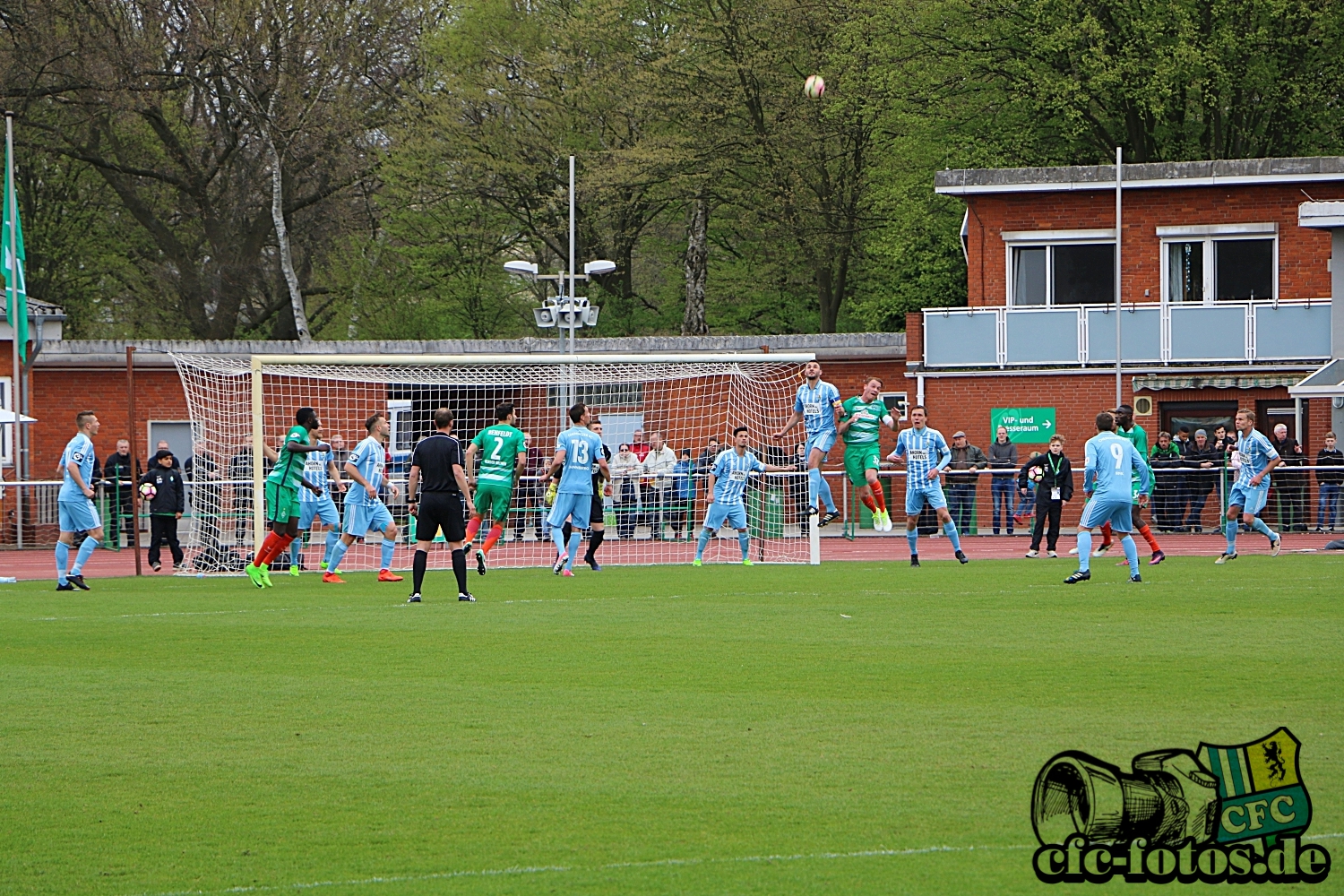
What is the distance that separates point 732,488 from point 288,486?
604cm

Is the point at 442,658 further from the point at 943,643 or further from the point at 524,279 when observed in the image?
the point at 524,279

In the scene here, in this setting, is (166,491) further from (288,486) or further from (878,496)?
(878,496)

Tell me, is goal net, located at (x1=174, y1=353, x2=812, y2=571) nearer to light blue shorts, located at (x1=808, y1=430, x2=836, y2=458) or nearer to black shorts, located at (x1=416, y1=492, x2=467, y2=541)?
light blue shorts, located at (x1=808, y1=430, x2=836, y2=458)

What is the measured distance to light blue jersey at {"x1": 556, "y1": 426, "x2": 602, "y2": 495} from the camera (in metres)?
19.2

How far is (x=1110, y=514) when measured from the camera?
16.9 metres

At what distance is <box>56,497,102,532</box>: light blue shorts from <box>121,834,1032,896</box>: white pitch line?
14.0m

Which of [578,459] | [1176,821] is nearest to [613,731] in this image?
[1176,821]

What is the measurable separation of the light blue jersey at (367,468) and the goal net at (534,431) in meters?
0.61

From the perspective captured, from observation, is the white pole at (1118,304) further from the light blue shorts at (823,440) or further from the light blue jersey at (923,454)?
the light blue shorts at (823,440)

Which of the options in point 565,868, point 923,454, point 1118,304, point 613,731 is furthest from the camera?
point 1118,304

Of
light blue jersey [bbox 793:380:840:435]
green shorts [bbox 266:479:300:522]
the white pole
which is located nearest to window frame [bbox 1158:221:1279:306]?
the white pole

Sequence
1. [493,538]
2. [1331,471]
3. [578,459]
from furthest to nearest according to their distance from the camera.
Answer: [1331,471] → [493,538] → [578,459]

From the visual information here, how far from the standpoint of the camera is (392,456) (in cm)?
2962

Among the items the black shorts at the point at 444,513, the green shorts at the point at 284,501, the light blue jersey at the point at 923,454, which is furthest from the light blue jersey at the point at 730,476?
the black shorts at the point at 444,513
